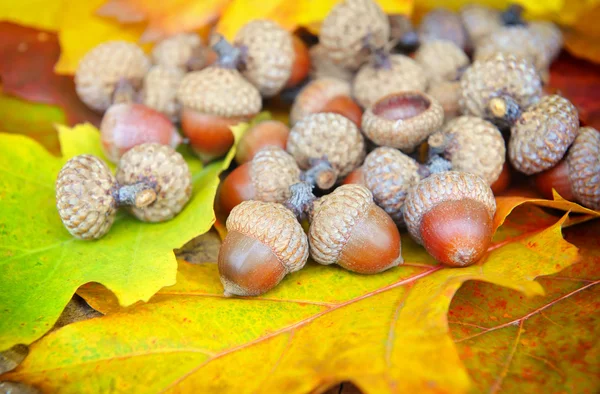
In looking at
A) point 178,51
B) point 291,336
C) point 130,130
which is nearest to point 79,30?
point 178,51

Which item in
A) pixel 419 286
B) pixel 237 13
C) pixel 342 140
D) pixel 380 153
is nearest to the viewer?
pixel 419 286

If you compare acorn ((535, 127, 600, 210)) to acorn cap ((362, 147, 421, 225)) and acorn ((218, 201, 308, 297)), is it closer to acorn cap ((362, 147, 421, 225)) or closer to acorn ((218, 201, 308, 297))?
acorn cap ((362, 147, 421, 225))

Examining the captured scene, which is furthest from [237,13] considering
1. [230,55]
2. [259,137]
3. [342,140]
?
[342,140]

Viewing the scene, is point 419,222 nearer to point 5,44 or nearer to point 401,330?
point 401,330

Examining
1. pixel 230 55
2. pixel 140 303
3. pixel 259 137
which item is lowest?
pixel 140 303

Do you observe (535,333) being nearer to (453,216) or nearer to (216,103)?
(453,216)
